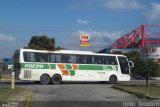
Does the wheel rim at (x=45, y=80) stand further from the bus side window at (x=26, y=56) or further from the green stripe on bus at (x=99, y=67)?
the green stripe on bus at (x=99, y=67)

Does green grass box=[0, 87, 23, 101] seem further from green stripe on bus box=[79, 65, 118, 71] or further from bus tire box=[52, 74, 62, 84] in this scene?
green stripe on bus box=[79, 65, 118, 71]

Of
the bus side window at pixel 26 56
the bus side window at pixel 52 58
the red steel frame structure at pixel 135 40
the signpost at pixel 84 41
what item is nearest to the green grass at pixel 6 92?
the bus side window at pixel 26 56

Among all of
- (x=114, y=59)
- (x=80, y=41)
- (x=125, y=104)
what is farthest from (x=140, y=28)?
(x=125, y=104)

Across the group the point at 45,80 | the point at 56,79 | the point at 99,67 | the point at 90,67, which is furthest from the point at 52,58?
the point at 99,67

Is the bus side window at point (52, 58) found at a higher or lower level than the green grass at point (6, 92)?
higher

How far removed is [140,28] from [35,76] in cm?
6986

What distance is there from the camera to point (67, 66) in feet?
126

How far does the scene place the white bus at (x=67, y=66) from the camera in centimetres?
3653

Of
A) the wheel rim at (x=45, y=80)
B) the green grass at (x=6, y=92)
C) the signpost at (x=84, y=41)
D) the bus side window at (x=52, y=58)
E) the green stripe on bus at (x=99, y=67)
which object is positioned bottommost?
the green grass at (x=6, y=92)

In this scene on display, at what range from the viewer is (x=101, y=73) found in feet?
132

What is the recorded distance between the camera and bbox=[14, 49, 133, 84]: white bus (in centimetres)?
3653

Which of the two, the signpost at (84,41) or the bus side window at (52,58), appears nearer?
the bus side window at (52,58)

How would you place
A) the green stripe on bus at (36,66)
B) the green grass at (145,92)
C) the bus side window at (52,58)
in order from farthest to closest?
the bus side window at (52,58), the green stripe on bus at (36,66), the green grass at (145,92)

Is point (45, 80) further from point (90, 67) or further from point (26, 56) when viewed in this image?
point (90, 67)
